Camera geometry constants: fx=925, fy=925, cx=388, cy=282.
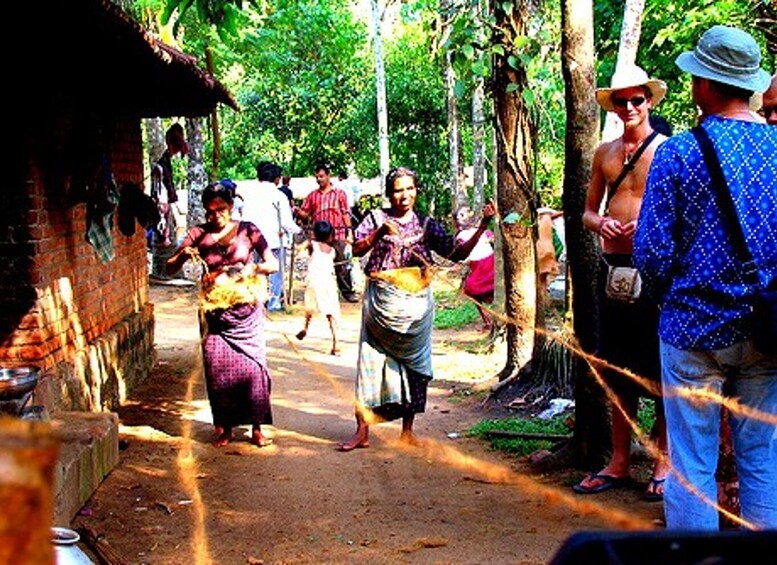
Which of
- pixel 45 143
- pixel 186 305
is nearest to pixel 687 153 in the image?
pixel 45 143

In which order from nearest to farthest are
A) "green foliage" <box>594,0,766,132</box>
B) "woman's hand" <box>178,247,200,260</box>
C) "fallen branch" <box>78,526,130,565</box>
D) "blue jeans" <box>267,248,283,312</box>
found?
1. "fallen branch" <box>78,526,130,565</box>
2. "woman's hand" <box>178,247,200,260</box>
3. "green foliage" <box>594,0,766,132</box>
4. "blue jeans" <box>267,248,283,312</box>

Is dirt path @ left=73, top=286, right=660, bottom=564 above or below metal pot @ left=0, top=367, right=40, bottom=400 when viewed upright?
below

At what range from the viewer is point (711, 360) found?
3393 mm

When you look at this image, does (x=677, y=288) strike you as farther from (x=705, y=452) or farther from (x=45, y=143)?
(x=45, y=143)

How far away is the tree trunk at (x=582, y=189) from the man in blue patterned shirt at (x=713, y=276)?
71.1 inches

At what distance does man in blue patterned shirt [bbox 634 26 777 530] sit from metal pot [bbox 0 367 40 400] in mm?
3159

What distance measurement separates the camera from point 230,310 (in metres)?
6.57

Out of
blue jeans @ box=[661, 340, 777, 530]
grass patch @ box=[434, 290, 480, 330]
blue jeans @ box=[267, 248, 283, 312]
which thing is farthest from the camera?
blue jeans @ box=[267, 248, 283, 312]

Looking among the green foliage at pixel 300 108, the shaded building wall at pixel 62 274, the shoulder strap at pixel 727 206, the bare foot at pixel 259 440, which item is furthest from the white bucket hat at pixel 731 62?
the green foliage at pixel 300 108

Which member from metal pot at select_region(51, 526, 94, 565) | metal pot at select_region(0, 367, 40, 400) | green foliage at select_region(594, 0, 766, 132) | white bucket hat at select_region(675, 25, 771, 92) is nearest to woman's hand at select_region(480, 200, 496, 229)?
white bucket hat at select_region(675, 25, 771, 92)

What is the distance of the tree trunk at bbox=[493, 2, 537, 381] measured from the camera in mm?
6922

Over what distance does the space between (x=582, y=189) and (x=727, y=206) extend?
205 cm

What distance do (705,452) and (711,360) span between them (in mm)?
370

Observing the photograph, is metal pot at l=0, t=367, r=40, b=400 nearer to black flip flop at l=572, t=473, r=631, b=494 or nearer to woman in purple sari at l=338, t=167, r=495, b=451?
woman in purple sari at l=338, t=167, r=495, b=451
